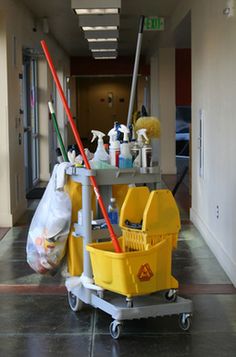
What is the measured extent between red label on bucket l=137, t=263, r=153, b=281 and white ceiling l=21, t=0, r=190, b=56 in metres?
5.61

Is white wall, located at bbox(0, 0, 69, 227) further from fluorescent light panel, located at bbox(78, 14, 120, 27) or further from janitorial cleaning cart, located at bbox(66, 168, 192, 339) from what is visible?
janitorial cleaning cart, located at bbox(66, 168, 192, 339)

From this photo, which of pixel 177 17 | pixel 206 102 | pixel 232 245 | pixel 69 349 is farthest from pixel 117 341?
pixel 177 17

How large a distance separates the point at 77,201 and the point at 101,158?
337mm

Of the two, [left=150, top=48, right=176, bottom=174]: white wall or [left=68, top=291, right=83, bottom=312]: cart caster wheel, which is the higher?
[left=150, top=48, right=176, bottom=174]: white wall

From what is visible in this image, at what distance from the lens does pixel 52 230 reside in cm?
396

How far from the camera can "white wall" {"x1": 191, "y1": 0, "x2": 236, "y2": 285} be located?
4.76 meters

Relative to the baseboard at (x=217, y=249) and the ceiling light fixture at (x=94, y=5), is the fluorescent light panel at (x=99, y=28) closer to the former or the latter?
the ceiling light fixture at (x=94, y=5)

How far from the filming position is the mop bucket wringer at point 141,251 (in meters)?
3.43

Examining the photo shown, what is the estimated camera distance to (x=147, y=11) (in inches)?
379

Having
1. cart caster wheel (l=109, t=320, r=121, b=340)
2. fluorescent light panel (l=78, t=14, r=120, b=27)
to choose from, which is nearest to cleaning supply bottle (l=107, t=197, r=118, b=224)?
cart caster wheel (l=109, t=320, r=121, b=340)

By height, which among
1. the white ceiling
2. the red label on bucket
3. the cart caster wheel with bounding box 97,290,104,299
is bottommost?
the cart caster wheel with bounding box 97,290,104,299

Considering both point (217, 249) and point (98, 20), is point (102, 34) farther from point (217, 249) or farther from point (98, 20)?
point (217, 249)

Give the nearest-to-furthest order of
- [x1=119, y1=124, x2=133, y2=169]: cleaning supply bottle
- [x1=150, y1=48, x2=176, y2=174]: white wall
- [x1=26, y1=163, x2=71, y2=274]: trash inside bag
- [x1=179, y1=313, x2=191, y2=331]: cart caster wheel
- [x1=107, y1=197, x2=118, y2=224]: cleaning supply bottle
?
1. [x1=179, y1=313, x2=191, y2=331]: cart caster wheel
2. [x1=119, y1=124, x2=133, y2=169]: cleaning supply bottle
3. [x1=26, y1=163, x2=71, y2=274]: trash inside bag
4. [x1=107, y1=197, x2=118, y2=224]: cleaning supply bottle
5. [x1=150, y1=48, x2=176, y2=174]: white wall

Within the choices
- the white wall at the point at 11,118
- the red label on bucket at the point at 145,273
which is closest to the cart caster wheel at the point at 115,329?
the red label on bucket at the point at 145,273
